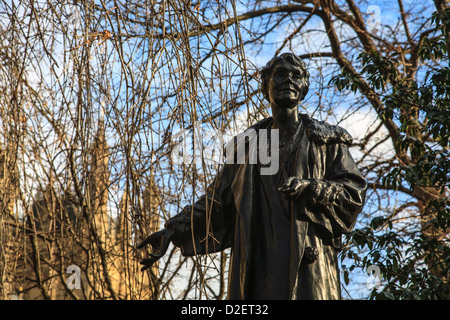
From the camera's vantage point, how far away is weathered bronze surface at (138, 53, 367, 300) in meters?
3.27

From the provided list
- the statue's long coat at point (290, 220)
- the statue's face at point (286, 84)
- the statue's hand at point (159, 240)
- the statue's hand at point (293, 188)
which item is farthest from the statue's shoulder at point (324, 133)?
the statue's hand at point (159, 240)

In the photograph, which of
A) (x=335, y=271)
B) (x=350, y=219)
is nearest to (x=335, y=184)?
(x=350, y=219)

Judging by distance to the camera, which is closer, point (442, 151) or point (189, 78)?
point (189, 78)

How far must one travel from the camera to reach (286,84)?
3.63 metres

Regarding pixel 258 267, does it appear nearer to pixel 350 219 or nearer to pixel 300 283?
pixel 300 283

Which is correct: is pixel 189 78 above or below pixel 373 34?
below

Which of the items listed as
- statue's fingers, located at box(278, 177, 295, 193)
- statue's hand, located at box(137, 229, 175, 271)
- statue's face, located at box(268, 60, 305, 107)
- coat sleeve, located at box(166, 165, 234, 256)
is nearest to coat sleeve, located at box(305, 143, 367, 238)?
statue's fingers, located at box(278, 177, 295, 193)

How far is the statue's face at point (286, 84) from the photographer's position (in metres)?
3.64

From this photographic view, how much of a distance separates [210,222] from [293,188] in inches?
23.8

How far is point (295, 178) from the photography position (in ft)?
10.5

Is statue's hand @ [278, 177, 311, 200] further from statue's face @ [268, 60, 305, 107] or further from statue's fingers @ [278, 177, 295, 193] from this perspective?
statue's face @ [268, 60, 305, 107]

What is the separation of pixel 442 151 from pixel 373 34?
525 cm
